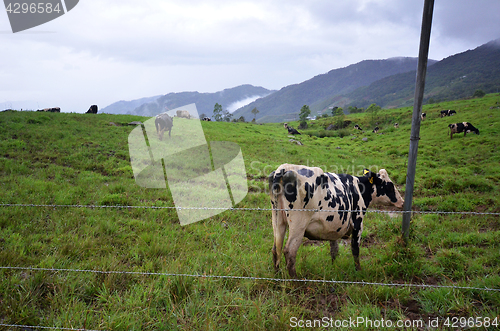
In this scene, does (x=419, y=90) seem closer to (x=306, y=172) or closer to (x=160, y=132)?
(x=306, y=172)

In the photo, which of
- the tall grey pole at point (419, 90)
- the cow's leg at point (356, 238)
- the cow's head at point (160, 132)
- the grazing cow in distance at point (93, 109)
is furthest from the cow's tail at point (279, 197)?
the grazing cow in distance at point (93, 109)

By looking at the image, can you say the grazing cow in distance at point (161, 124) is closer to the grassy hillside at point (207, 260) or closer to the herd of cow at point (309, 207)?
the grassy hillside at point (207, 260)

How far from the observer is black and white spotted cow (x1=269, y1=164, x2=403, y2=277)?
13.0 feet

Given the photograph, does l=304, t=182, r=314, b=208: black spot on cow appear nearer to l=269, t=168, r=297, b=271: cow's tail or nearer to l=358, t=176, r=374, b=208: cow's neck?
l=269, t=168, r=297, b=271: cow's tail

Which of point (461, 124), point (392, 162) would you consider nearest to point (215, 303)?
point (392, 162)

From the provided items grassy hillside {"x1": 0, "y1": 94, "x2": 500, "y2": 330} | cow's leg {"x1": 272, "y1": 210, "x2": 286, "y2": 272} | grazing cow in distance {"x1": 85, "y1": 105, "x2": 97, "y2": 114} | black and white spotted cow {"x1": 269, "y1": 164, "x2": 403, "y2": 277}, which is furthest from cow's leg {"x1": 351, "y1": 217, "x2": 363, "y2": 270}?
grazing cow in distance {"x1": 85, "y1": 105, "x2": 97, "y2": 114}

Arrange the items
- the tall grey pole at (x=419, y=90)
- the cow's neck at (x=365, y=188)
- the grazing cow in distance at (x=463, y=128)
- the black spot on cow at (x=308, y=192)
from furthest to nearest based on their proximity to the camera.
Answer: the grazing cow in distance at (x=463, y=128), the cow's neck at (x=365, y=188), the tall grey pole at (x=419, y=90), the black spot on cow at (x=308, y=192)

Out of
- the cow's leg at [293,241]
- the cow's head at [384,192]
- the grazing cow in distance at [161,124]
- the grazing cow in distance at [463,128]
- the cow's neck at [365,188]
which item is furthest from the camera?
the grazing cow in distance at [463,128]

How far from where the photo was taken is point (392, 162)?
1347 centimetres

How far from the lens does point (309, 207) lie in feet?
13.4

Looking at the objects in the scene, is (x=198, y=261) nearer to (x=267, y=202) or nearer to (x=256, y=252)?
(x=256, y=252)

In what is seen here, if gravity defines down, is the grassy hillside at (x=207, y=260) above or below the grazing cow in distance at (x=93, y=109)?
below

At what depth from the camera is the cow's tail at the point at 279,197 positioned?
395 cm

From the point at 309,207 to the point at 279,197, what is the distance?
0.53 meters
